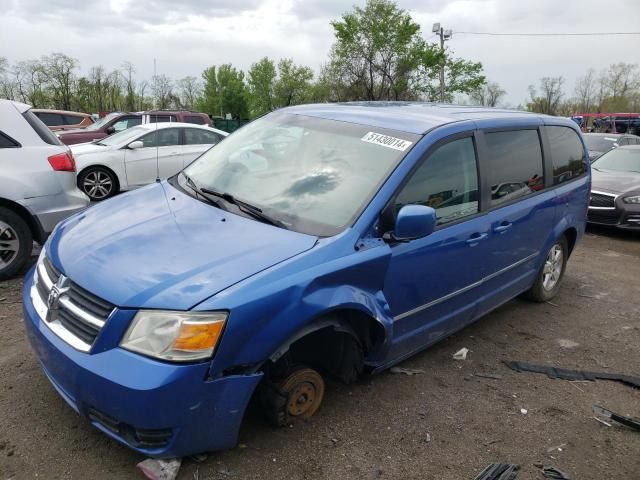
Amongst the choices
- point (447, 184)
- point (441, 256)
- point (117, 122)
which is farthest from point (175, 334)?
point (117, 122)

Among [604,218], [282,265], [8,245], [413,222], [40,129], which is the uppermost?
[40,129]

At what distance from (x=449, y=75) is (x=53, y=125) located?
36.0 m

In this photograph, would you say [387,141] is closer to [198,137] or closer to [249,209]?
[249,209]

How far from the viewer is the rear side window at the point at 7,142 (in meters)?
4.85

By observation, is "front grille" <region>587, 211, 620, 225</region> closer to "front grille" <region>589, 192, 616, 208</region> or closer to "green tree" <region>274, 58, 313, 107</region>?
"front grille" <region>589, 192, 616, 208</region>

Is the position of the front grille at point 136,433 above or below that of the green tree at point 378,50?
below

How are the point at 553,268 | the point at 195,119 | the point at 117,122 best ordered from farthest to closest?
1. the point at 195,119
2. the point at 117,122
3. the point at 553,268

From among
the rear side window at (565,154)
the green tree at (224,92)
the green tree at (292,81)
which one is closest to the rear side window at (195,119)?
the rear side window at (565,154)

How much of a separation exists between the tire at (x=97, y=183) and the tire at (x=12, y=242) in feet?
15.2

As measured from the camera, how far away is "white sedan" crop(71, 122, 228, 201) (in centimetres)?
944

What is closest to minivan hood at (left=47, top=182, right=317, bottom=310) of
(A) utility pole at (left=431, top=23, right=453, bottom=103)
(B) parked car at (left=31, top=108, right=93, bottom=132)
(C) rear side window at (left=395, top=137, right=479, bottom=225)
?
(C) rear side window at (left=395, top=137, right=479, bottom=225)

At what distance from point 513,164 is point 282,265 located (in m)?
2.39

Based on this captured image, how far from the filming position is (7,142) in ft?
16.0

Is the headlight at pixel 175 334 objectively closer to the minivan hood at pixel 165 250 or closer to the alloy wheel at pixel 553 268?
the minivan hood at pixel 165 250
